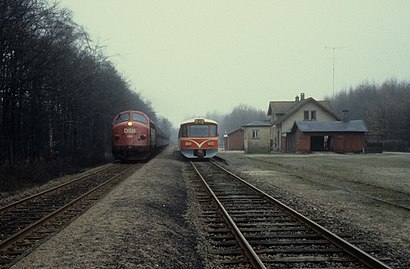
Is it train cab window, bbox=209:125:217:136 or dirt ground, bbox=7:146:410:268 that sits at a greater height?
train cab window, bbox=209:125:217:136

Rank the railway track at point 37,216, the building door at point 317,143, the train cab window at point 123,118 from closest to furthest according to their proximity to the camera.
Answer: the railway track at point 37,216 → the train cab window at point 123,118 → the building door at point 317,143

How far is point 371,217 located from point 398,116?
7255 centimetres

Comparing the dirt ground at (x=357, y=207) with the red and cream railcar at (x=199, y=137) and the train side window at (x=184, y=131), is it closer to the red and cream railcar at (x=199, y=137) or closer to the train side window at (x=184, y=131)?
the red and cream railcar at (x=199, y=137)

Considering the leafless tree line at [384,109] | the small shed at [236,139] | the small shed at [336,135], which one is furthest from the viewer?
the small shed at [236,139]

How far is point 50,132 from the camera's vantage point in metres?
25.5

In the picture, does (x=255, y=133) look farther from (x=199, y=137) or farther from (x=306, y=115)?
(x=199, y=137)

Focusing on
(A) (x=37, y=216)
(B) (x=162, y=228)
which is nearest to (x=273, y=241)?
(B) (x=162, y=228)

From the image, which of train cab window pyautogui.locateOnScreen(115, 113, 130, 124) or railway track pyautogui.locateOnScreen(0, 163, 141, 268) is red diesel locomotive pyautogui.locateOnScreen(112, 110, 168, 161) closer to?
train cab window pyautogui.locateOnScreen(115, 113, 130, 124)

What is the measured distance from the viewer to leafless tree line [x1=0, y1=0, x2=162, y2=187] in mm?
16453

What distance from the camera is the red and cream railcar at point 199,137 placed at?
2786 centimetres

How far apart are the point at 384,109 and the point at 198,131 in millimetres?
63218

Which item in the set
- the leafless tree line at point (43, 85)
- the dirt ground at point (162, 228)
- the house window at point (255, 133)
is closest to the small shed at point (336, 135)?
the house window at point (255, 133)

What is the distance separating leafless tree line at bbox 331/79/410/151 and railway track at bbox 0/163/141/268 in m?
56.0

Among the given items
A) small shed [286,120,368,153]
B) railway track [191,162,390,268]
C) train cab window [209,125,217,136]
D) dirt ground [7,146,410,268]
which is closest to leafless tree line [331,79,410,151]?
small shed [286,120,368,153]
